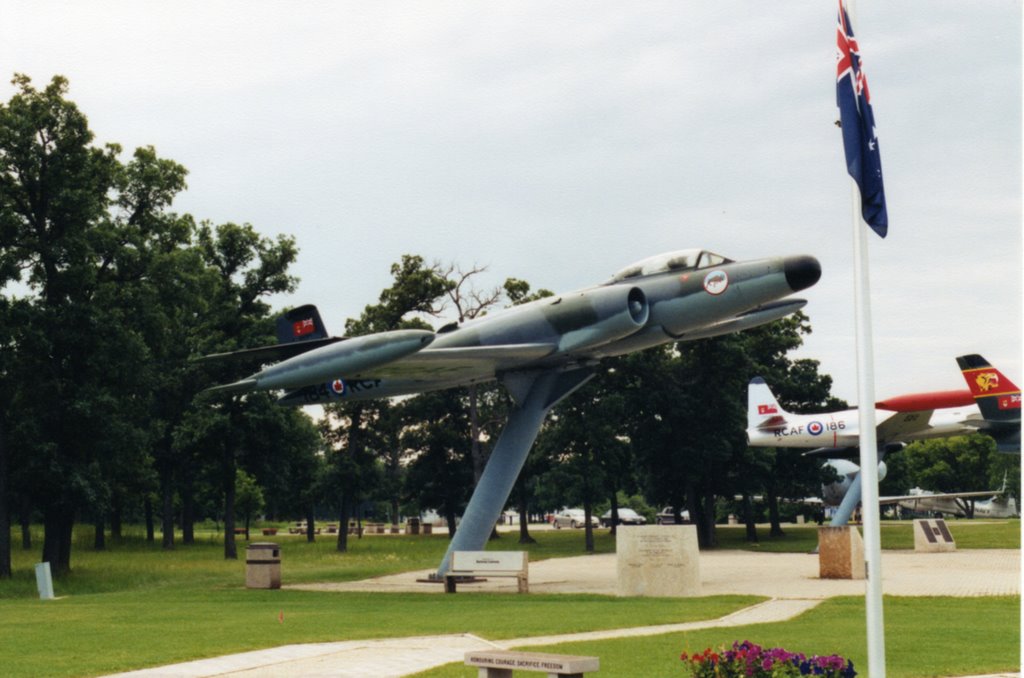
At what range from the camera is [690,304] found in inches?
914

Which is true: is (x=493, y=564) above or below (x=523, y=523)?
above

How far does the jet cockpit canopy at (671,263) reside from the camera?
23.5 metres

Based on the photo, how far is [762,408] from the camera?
4428cm

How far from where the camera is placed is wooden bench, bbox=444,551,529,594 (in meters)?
23.8

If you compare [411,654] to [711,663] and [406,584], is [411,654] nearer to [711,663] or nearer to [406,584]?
[711,663]

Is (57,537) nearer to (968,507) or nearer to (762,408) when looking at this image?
(762,408)

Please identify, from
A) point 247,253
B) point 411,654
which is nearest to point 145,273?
point 247,253

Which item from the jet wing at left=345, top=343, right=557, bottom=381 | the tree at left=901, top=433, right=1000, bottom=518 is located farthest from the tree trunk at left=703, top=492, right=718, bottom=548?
the tree at left=901, top=433, right=1000, bottom=518

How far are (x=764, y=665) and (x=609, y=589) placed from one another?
1698 centimetres

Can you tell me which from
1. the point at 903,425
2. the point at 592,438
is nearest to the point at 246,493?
the point at 592,438

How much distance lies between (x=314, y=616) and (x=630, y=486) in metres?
41.6

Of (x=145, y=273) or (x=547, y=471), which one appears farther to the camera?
(x=547, y=471)

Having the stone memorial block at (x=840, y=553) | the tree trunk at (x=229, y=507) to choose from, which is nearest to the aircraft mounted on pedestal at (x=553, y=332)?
the stone memorial block at (x=840, y=553)

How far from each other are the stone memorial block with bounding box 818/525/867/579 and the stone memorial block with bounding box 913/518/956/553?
41.3ft
